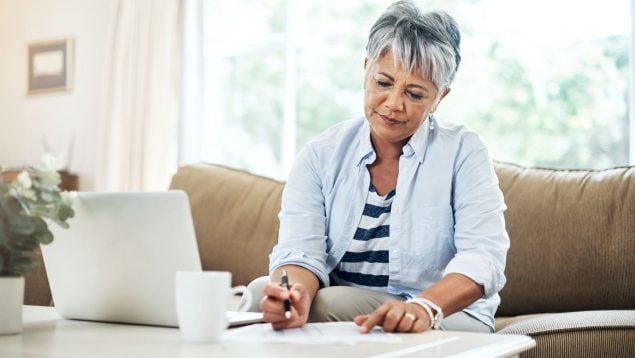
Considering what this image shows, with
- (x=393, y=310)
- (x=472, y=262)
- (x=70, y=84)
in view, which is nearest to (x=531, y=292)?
(x=472, y=262)

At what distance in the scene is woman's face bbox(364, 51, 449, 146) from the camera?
1920mm

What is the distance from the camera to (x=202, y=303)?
1.22m

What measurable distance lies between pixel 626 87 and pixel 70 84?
3075 millimetres

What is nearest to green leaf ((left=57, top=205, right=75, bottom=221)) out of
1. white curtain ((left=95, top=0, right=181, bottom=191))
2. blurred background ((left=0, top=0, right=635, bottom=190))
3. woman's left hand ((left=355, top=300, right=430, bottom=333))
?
woman's left hand ((left=355, top=300, right=430, bottom=333))

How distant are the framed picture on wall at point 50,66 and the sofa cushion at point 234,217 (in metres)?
2.25

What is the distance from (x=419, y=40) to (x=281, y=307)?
72 cm

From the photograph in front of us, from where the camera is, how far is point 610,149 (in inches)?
145

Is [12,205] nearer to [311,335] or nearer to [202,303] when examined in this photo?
[202,303]

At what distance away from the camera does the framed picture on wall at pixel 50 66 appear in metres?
5.12

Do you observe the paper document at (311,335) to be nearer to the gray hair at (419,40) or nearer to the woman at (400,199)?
the woman at (400,199)

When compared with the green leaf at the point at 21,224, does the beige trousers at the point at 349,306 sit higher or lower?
lower

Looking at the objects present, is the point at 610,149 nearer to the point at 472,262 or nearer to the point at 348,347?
the point at 472,262

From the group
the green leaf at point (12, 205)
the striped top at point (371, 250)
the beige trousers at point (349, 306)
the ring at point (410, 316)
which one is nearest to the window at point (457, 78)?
the striped top at point (371, 250)

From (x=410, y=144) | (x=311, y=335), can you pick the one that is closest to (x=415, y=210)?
(x=410, y=144)
